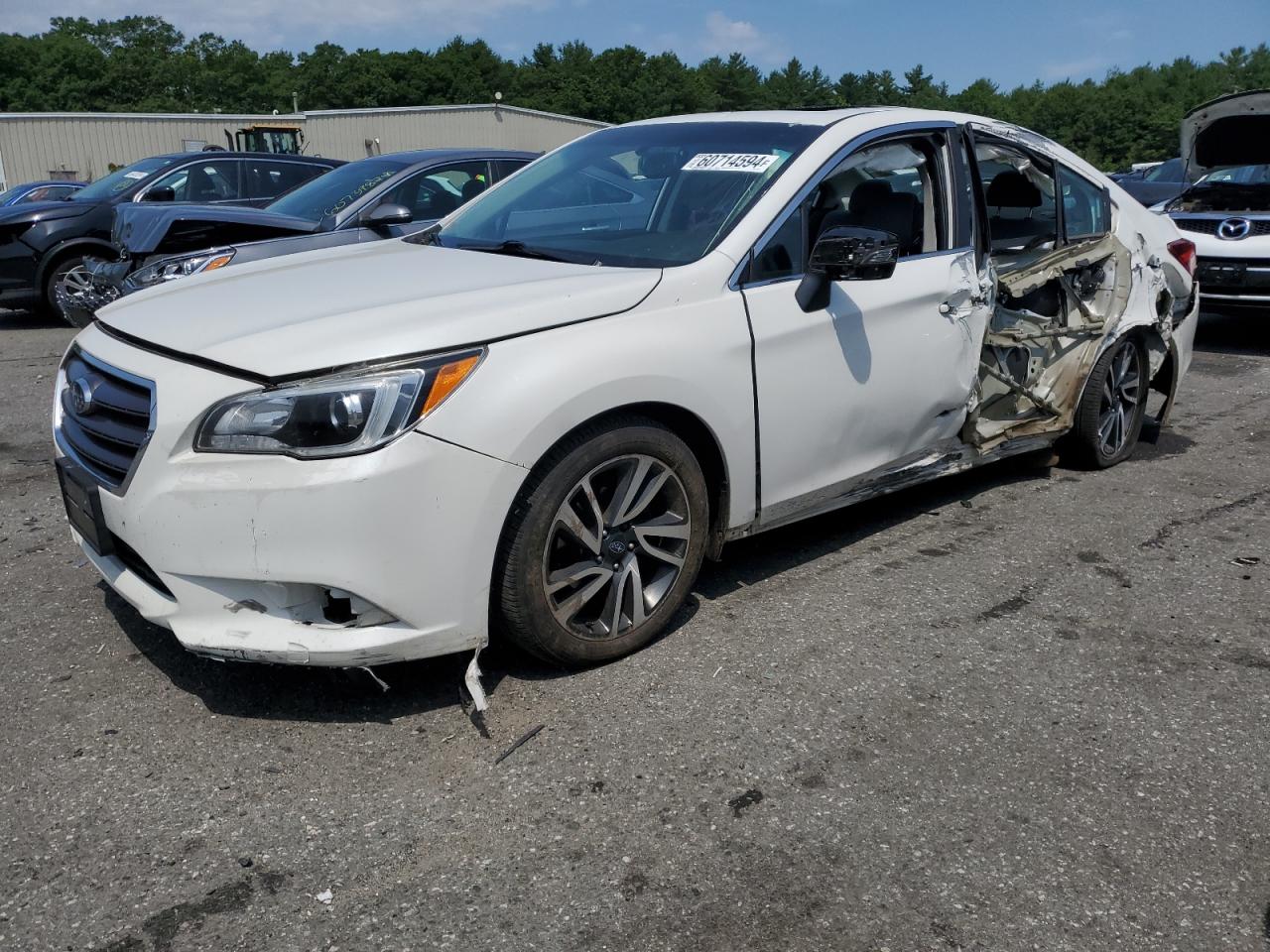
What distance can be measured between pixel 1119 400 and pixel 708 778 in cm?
368

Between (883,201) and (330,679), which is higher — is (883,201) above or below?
above

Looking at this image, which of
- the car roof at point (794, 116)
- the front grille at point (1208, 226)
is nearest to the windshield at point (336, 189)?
the car roof at point (794, 116)

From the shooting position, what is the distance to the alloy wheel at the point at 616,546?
3176 millimetres

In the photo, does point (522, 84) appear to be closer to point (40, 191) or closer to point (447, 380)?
point (40, 191)

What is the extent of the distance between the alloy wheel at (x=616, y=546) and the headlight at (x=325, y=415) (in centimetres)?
55

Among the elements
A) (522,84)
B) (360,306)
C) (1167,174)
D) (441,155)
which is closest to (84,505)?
(360,306)

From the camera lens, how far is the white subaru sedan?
2764 mm

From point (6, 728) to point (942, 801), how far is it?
99.2 inches

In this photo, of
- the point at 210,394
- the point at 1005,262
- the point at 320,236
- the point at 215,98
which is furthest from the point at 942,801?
the point at 215,98

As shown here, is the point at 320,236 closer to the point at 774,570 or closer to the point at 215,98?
the point at 774,570

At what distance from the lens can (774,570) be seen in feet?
13.9

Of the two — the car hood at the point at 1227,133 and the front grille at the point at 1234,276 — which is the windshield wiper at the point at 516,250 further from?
the car hood at the point at 1227,133

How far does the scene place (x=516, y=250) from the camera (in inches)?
152

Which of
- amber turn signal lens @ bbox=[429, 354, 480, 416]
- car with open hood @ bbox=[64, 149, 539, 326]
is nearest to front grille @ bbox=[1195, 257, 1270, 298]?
car with open hood @ bbox=[64, 149, 539, 326]
